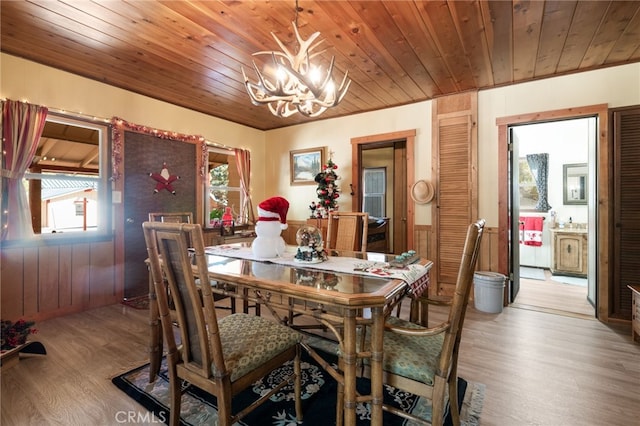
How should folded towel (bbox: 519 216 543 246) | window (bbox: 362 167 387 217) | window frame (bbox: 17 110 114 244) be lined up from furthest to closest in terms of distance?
1. window (bbox: 362 167 387 217)
2. folded towel (bbox: 519 216 543 246)
3. window frame (bbox: 17 110 114 244)

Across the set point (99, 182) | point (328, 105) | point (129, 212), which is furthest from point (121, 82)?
point (328, 105)

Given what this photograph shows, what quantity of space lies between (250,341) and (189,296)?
411 mm

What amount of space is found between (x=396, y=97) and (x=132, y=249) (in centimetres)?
382

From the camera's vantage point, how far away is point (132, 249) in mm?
3605

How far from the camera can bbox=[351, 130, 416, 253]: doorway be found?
3986 mm

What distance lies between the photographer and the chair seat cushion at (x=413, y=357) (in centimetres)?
129

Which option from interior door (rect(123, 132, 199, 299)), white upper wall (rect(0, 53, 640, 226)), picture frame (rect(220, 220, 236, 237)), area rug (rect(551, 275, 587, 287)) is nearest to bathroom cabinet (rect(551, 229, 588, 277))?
area rug (rect(551, 275, 587, 287))

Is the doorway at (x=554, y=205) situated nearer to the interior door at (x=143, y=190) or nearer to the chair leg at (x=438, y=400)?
the chair leg at (x=438, y=400)

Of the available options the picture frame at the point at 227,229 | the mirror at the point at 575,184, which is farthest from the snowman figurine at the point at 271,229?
the mirror at the point at 575,184

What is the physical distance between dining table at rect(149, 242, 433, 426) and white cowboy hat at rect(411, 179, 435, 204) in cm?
180

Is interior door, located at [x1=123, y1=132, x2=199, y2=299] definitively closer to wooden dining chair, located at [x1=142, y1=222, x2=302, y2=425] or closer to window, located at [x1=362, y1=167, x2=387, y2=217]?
wooden dining chair, located at [x1=142, y1=222, x2=302, y2=425]

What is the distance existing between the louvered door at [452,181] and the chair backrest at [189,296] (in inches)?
124

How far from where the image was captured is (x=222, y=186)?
15.8 feet

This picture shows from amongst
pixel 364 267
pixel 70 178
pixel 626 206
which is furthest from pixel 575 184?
pixel 70 178
